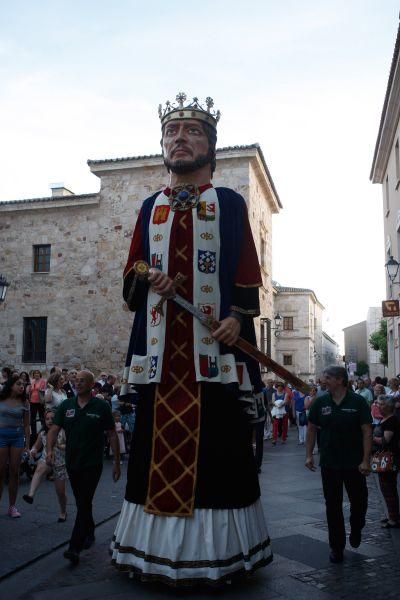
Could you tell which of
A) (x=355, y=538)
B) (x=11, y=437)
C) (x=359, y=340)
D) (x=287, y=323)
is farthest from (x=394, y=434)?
(x=359, y=340)

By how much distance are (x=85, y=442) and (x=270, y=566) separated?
6.37ft

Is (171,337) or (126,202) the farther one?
(126,202)

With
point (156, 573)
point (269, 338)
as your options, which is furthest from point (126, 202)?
point (156, 573)

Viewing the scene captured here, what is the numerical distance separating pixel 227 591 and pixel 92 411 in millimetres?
2108

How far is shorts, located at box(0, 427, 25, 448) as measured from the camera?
700 centimetres

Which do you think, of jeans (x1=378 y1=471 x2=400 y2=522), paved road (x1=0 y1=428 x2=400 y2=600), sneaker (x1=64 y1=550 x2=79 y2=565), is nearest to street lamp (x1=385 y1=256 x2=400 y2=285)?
paved road (x1=0 y1=428 x2=400 y2=600)

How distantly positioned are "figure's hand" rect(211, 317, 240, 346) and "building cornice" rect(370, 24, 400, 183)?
13.2 metres

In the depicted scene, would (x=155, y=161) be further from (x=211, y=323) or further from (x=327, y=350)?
(x=327, y=350)

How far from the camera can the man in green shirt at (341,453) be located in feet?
17.1

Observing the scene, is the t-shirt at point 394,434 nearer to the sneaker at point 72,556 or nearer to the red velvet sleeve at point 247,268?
the red velvet sleeve at point 247,268

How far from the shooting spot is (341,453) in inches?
207

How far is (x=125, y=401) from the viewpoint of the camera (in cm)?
514

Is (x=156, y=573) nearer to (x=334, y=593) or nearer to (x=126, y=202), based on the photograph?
(x=334, y=593)

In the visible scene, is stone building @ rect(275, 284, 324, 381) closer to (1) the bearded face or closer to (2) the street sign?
(2) the street sign
